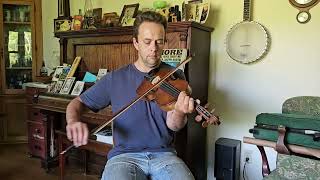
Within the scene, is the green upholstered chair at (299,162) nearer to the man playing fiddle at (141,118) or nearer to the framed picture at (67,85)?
the man playing fiddle at (141,118)

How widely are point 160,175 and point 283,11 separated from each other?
5.20 ft

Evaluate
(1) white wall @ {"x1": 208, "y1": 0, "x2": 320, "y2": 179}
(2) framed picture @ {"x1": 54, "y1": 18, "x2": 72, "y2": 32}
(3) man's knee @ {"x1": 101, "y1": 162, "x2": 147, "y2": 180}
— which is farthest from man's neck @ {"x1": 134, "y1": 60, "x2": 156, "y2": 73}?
(2) framed picture @ {"x1": 54, "y1": 18, "x2": 72, "y2": 32}

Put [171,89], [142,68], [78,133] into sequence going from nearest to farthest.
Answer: [78,133] < [171,89] < [142,68]

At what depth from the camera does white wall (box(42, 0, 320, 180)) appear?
2.24m

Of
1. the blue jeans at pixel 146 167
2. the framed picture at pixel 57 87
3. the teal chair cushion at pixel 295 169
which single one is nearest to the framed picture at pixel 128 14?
the framed picture at pixel 57 87

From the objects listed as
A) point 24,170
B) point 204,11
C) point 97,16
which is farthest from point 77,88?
point 204,11

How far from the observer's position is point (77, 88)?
2871 millimetres

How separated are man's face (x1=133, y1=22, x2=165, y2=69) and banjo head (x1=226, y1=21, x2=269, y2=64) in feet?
3.60

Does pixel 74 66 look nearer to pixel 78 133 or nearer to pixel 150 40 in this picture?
pixel 150 40

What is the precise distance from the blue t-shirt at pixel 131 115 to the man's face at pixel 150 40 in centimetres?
11

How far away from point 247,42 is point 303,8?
45 centimetres

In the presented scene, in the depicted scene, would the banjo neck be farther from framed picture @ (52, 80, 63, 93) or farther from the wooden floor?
the wooden floor

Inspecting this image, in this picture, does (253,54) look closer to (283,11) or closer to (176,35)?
(283,11)

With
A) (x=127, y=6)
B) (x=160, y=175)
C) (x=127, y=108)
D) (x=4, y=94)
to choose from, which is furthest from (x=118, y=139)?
(x=4, y=94)
